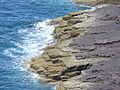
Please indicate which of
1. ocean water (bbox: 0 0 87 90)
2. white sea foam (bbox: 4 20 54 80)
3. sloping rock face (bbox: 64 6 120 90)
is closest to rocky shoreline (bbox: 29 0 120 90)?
sloping rock face (bbox: 64 6 120 90)

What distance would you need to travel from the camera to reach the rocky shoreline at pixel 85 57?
184 feet

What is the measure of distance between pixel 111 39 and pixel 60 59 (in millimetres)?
9858

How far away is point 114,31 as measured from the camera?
71500mm

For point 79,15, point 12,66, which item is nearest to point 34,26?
point 79,15

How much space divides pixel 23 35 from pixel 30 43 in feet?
20.6

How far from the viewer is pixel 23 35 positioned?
287ft

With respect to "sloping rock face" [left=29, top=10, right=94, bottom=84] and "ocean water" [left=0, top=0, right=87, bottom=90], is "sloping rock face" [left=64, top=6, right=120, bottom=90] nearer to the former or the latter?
"sloping rock face" [left=29, top=10, right=94, bottom=84]

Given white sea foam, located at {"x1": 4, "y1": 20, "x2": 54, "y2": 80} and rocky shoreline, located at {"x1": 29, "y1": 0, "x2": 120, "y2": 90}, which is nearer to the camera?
rocky shoreline, located at {"x1": 29, "y1": 0, "x2": 120, "y2": 90}

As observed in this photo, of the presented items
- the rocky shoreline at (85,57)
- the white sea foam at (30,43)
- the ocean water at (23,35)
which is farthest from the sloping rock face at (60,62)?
the white sea foam at (30,43)

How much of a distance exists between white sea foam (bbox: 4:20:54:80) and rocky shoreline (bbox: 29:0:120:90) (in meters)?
2.59

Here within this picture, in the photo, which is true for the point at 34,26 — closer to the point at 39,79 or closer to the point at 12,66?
the point at 12,66

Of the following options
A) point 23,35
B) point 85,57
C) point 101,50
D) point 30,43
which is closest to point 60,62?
point 85,57

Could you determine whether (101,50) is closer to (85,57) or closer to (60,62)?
(85,57)

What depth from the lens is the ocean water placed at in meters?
65.2
